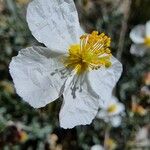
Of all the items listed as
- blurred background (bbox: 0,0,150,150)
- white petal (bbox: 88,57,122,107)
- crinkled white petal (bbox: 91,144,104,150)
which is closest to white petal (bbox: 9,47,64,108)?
white petal (bbox: 88,57,122,107)

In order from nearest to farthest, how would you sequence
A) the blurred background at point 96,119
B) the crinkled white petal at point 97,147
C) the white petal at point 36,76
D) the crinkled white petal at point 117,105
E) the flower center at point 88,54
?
the white petal at point 36,76 < the flower center at point 88,54 < the blurred background at point 96,119 < the crinkled white petal at point 97,147 < the crinkled white petal at point 117,105

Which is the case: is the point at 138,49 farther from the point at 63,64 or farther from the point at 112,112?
the point at 63,64

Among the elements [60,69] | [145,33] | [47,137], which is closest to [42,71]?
[60,69]

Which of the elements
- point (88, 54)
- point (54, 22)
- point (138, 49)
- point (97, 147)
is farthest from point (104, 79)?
point (138, 49)

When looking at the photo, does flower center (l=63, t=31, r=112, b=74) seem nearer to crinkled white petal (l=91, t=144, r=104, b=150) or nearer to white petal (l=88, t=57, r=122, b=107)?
white petal (l=88, t=57, r=122, b=107)

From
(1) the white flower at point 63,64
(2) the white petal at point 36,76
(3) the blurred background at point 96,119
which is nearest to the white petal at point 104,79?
(1) the white flower at point 63,64

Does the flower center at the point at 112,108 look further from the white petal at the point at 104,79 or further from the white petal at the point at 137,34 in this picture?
the white petal at the point at 104,79
